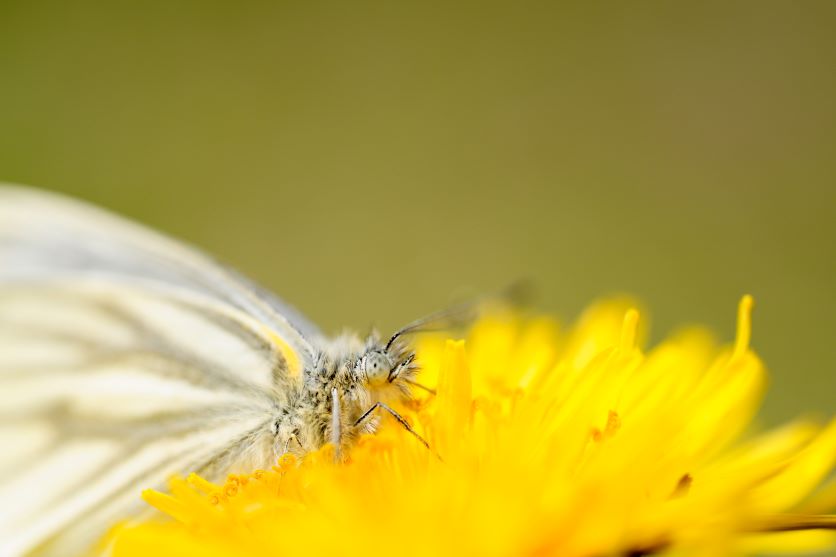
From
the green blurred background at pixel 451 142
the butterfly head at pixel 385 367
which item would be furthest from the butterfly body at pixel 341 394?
the green blurred background at pixel 451 142

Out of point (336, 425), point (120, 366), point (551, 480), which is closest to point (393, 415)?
point (336, 425)

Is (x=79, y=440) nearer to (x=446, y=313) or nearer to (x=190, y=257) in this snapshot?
(x=190, y=257)

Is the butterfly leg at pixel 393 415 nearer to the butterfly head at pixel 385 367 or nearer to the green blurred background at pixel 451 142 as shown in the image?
the butterfly head at pixel 385 367

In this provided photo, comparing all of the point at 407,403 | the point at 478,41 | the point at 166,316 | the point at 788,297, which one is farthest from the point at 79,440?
the point at 478,41

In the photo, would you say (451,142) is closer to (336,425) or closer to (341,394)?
(341,394)

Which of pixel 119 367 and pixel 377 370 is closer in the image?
pixel 377 370

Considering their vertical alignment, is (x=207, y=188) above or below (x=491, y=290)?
above
